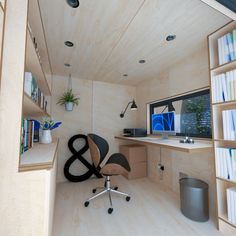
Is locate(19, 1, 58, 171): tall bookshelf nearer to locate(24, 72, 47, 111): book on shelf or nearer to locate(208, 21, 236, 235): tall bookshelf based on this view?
locate(24, 72, 47, 111): book on shelf

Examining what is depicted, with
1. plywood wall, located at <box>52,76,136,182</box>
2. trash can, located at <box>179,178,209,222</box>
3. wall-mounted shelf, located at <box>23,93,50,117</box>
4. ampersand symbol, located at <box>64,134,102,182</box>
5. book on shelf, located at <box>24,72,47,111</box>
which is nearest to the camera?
wall-mounted shelf, located at <box>23,93,50,117</box>

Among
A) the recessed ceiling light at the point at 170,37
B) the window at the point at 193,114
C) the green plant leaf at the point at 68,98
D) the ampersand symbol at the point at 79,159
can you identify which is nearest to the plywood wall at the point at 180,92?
the window at the point at 193,114

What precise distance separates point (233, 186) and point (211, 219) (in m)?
0.51

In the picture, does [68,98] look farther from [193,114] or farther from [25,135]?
[193,114]

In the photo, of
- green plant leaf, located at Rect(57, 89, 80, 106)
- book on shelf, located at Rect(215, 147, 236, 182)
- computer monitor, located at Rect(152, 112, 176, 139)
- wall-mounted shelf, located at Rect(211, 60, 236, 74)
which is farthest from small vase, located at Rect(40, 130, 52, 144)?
wall-mounted shelf, located at Rect(211, 60, 236, 74)

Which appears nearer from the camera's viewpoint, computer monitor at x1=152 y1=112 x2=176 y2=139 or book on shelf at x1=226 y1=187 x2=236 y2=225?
book on shelf at x1=226 y1=187 x2=236 y2=225

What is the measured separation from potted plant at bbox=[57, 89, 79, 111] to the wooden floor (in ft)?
5.01

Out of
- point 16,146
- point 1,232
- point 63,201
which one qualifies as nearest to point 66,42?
point 16,146

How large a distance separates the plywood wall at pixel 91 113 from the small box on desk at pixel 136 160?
0.50 meters

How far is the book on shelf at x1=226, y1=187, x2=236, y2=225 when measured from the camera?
127 centimetres

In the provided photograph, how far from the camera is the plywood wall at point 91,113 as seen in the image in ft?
9.15

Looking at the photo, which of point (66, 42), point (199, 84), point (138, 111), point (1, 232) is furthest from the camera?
point (138, 111)

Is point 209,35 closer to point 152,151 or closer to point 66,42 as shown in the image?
point 66,42

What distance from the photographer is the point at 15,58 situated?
0.72 meters
